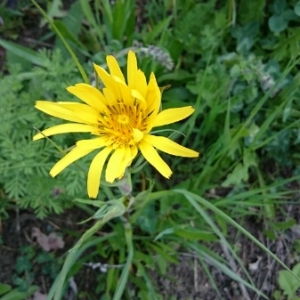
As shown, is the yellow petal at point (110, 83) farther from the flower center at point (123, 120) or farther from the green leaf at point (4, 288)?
the green leaf at point (4, 288)

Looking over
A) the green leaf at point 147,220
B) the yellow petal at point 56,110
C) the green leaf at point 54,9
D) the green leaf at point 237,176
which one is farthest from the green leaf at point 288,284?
the green leaf at point 54,9

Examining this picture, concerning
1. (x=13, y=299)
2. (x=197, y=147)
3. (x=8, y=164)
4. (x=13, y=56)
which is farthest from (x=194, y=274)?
(x=13, y=56)

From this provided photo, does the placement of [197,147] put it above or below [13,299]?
above

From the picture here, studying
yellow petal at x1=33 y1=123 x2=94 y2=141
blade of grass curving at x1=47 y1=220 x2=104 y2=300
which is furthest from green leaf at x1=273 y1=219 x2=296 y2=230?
yellow petal at x1=33 y1=123 x2=94 y2=141

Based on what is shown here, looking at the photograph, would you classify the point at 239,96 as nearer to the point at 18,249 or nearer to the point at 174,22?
the point at 174,22

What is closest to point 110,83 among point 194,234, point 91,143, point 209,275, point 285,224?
point 91,143

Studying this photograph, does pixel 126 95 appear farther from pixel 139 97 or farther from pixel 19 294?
pixel 19 294
